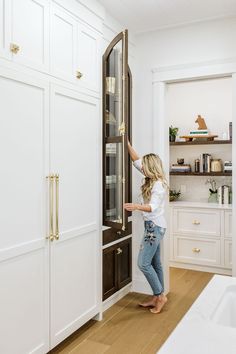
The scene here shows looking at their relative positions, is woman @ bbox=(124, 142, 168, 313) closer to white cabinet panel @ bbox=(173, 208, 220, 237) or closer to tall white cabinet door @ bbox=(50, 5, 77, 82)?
tall white cabinet door @ bbox=(50, 5, 77, 82)

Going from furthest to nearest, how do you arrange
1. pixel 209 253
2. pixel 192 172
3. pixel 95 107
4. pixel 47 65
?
pixel 192 172, pixel 209 253, pixel 95 107, pixel 47 65

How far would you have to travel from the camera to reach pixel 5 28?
2.02 metres

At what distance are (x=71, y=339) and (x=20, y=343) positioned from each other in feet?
2.20

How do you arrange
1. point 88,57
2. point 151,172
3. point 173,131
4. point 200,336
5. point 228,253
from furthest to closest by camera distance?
1. point 173,131
2. point 228,253
3. point 151,172
4. point 88,57
5. point 200,336

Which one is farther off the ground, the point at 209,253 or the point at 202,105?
the point at 202,105

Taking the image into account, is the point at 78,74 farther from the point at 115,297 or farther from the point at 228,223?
the point at 228,223

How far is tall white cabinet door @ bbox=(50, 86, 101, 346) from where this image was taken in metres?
2.52

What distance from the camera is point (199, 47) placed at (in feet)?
11.3

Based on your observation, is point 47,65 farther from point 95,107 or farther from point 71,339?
point 71,339

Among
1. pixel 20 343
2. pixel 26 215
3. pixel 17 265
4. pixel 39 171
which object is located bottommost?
pixel 20 343

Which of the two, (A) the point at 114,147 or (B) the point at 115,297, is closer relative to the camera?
(A) the point at 114,147

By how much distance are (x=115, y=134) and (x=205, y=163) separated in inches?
90.1

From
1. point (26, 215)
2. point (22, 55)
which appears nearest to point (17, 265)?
point (26, 215)

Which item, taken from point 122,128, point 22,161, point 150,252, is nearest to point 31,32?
point 22,161
